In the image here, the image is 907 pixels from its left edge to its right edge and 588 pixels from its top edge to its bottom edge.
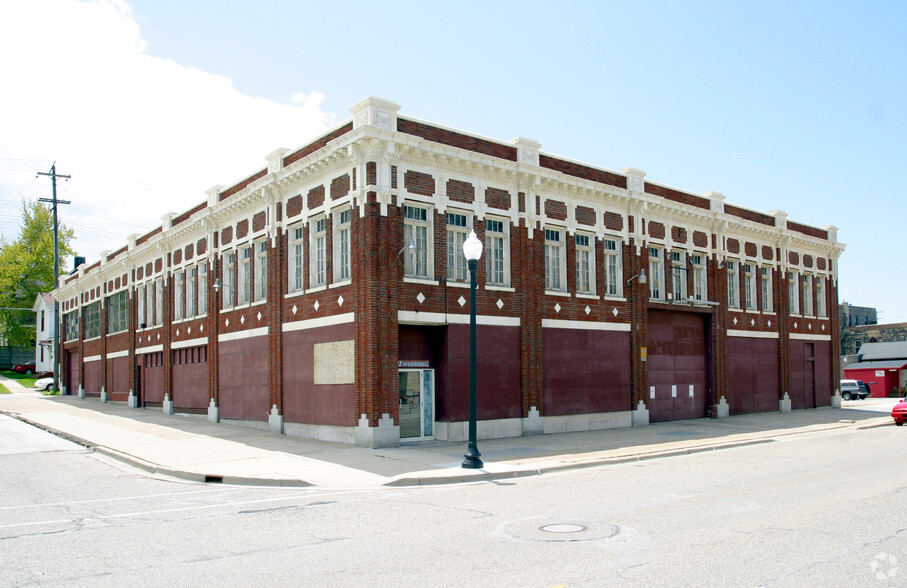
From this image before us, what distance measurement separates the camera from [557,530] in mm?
9148

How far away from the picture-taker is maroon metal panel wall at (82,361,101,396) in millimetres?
44688

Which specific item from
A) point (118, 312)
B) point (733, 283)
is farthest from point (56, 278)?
point (733, 283)

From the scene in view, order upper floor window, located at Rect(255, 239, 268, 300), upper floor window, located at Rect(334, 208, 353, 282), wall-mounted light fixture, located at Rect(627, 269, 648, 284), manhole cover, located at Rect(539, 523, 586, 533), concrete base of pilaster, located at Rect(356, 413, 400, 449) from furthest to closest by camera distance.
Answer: wall-mounted light fixture, located at Rect(627, 269, 648, 284), upper floor window, located at Rect(255, 239, 268, 300), upper floor window, located at Rect(334, 208, 353, 282), concrete base of pilaster, located at Rect(356, 413, 400, 449), manhole cover, located at Rect(539, 523, 586, 533)

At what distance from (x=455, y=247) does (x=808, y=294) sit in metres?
23.5

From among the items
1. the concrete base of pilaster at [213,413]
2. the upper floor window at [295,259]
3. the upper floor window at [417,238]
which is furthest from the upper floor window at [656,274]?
the concrete base of pilaster at [213,413]

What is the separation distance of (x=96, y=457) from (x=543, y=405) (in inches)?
521

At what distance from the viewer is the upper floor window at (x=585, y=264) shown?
25.4m

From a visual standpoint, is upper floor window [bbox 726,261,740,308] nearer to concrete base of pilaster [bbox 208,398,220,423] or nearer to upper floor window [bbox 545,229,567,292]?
upper floor window [bbox 545,229,567,292]

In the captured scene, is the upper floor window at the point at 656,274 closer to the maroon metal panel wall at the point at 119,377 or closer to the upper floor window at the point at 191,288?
the upper floor window at the point at 191,288

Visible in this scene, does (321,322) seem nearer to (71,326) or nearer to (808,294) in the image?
(808,294)

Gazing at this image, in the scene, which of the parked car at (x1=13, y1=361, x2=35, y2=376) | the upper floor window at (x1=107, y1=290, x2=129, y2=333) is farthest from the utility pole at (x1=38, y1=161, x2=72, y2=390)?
the parked car at (x1=13, y1=361, x2=35, y2=376)

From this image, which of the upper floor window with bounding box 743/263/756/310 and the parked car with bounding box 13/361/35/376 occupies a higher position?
the upper floor window with bounding box 743/263/756/310

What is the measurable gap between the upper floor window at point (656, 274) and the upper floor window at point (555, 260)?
5.06 m

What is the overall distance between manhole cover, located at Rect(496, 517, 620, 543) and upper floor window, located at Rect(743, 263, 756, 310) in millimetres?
25626
